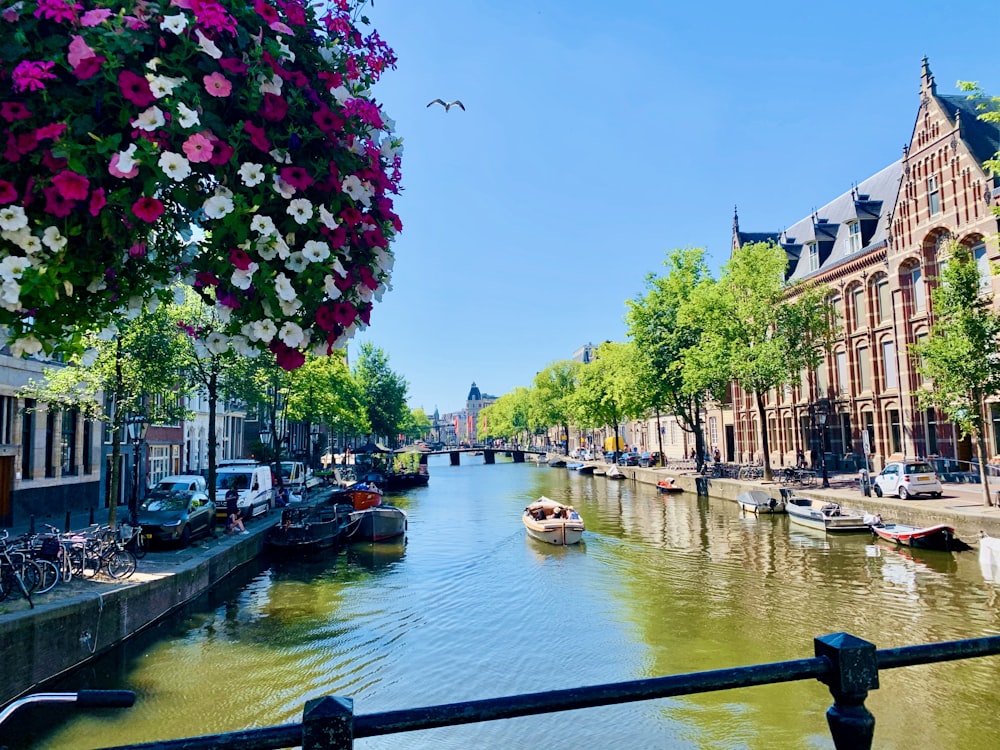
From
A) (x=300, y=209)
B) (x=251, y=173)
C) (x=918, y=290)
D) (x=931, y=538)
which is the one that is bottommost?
(x=931, y=538)

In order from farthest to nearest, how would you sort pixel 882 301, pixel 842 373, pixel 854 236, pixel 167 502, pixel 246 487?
pixel 842 373, pixel 854 236, pixel 882 301, pixel 246 487, pixel 167 502

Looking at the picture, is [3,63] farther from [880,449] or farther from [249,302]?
[880,449]

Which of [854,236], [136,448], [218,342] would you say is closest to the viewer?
[218,342]

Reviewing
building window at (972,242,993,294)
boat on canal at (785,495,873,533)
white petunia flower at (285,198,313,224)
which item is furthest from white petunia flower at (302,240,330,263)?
building window at (972,242,993,294)

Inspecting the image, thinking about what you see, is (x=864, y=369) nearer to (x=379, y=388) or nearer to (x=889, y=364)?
(x=889, y=364)

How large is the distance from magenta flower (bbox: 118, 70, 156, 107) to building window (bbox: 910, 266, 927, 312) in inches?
1736

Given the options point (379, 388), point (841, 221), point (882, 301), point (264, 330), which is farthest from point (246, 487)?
point (379, 388)

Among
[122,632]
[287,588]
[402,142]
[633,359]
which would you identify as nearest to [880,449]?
[633,359]

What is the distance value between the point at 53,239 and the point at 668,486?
4960cm

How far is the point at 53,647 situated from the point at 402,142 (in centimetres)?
1289

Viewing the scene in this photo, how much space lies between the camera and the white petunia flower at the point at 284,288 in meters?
3.47

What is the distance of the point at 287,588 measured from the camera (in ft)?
72.7

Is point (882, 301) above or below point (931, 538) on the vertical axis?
above

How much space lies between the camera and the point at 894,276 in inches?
1613
